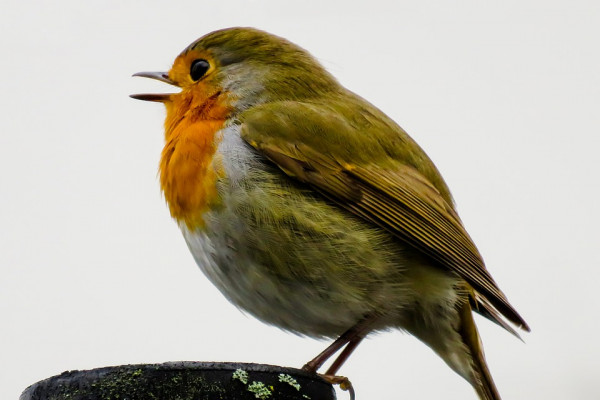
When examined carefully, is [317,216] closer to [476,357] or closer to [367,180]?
[367,180]

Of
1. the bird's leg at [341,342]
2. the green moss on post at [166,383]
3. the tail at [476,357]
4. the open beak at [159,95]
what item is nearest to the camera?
the green moss on post at [166,383]

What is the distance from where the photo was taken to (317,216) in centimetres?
328

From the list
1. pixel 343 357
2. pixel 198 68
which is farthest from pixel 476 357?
pixel 198 68

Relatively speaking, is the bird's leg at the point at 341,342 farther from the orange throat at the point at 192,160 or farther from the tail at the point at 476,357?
the orange throat at the point at 192,160

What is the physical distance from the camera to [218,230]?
3.17 meters

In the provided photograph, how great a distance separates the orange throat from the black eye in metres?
0.16

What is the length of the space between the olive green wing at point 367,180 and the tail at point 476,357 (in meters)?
0.09

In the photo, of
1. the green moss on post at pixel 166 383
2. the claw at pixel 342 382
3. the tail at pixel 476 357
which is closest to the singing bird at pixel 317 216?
the tail at pixel 476 357

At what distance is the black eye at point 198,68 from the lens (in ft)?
12.9

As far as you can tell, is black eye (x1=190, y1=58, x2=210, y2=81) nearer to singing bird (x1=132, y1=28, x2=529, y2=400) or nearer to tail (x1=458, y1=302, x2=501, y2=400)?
singing bird (x1=132, y1=28, x2=529, y2=400)

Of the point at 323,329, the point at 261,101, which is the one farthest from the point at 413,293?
the point at 261,101

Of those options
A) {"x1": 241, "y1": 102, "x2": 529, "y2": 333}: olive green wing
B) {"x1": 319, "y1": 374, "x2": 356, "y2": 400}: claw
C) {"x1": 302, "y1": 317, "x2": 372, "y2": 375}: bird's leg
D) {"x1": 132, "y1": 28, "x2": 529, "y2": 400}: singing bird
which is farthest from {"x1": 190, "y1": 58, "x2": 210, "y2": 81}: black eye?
{"x1": 319, "y1": 374, "x2": 356, "y2": 400}: claw

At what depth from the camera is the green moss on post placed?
197 cm

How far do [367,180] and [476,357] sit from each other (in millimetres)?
891
